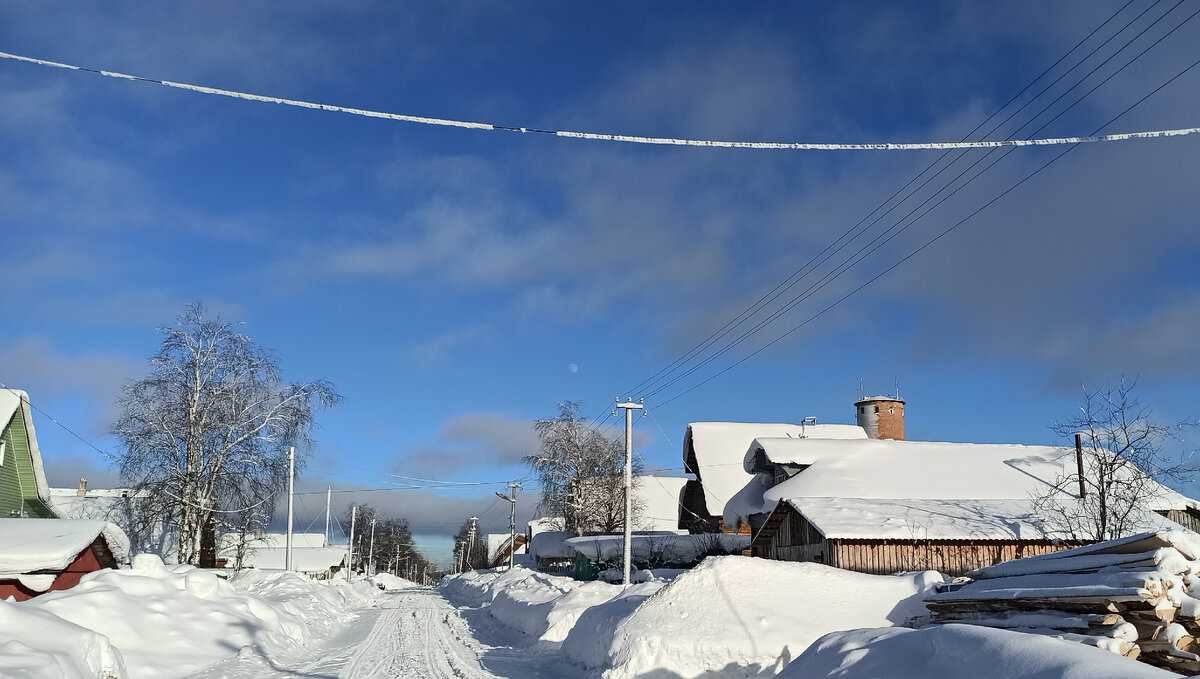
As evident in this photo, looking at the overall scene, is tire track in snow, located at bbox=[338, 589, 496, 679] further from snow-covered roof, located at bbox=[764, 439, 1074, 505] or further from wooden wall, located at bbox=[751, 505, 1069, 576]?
snow-covered roof, located at bbox=[764, 439, 1074, 505]

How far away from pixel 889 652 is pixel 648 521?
66.9m

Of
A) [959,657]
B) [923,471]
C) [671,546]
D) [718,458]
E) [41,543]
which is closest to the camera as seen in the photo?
[959,657]

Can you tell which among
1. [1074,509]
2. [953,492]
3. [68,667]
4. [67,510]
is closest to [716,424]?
[953,492]

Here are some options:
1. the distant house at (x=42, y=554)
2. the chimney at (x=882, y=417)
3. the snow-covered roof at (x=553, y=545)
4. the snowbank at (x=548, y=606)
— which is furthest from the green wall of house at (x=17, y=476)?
the chimney at (x=882, y=417)

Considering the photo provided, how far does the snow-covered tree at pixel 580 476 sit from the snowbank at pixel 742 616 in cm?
4410

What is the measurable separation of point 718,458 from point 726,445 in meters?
1.40

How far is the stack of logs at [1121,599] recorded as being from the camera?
807cm

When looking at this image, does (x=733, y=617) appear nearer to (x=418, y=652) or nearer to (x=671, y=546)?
(x=418, y=652)

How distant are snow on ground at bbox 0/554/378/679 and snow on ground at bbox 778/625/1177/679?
8.11 metres

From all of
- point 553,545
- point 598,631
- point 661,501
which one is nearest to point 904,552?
point 598,631

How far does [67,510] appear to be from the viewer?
42.2 meters

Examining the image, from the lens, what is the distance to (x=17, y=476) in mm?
29312

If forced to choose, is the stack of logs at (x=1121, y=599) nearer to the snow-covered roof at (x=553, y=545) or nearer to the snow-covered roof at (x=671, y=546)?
the snow-covered roof at (x=671, y=546)

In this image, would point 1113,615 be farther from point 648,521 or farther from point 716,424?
point 648,521
